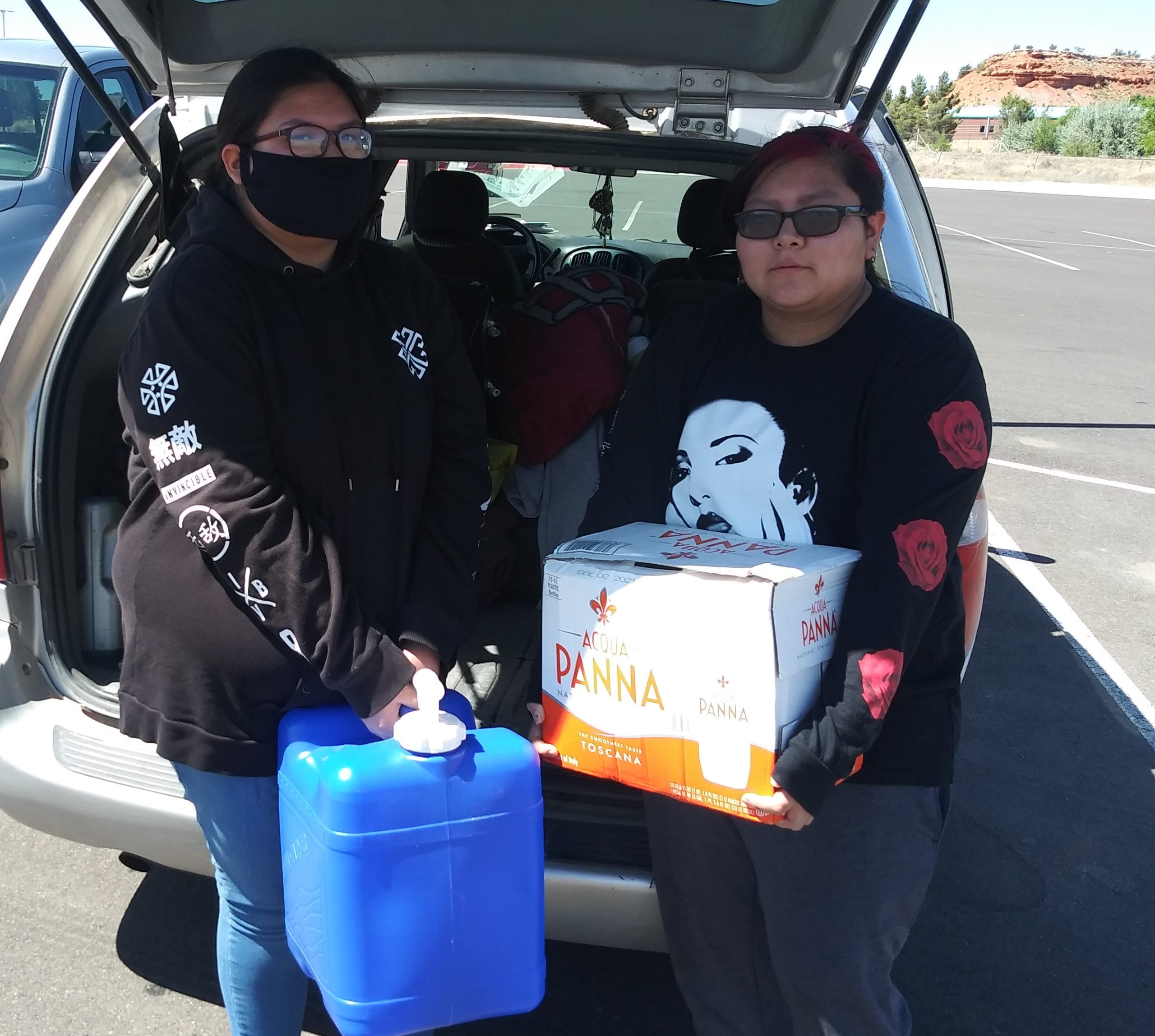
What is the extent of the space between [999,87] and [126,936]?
117 meters

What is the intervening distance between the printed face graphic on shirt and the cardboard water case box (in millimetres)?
A: 56

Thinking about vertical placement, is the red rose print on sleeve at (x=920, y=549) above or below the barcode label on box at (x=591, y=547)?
above

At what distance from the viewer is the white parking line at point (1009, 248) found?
16.4m

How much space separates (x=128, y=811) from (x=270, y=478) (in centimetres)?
82

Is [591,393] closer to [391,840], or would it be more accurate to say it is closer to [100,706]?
[100,706]

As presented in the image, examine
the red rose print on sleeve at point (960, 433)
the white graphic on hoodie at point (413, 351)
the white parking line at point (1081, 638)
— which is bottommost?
the white parking line at point (1081, 638)

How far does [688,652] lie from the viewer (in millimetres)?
1534

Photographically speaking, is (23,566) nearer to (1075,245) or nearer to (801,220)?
(801,220)

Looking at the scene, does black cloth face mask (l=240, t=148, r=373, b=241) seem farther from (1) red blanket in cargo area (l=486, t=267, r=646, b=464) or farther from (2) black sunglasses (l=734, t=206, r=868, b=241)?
(1) red blanket in cargo area (l=486, t=267, r=646, b=464)

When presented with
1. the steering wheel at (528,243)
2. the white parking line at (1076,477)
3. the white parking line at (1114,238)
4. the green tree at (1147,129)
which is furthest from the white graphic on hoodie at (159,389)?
the green tree at (1147,129)

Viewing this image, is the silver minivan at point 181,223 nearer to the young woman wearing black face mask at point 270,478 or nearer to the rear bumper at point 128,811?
the rear bumper at point 128,811

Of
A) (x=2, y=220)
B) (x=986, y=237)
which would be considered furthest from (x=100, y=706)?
(x=986, y=237)

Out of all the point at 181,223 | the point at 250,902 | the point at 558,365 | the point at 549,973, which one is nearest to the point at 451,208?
the point at 558,365

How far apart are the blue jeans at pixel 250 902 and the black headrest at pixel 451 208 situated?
92.7 inches
